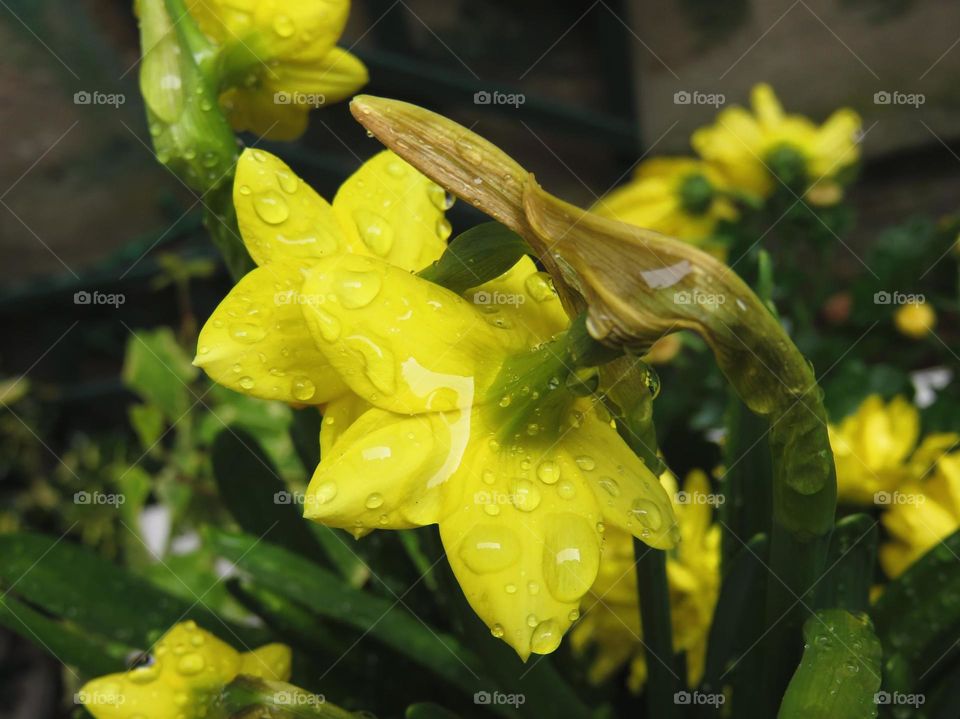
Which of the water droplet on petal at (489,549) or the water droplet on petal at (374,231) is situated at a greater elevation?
the water droplet on petal at (374,231)

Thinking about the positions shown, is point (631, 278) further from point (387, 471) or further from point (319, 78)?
point (319, 78)

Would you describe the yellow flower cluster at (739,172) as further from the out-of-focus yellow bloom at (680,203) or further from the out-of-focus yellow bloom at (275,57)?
the out-of-focus yellow bloom at (275,57)

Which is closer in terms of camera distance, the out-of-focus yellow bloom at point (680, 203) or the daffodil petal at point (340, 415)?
the daffodil petal at point (340, 415)

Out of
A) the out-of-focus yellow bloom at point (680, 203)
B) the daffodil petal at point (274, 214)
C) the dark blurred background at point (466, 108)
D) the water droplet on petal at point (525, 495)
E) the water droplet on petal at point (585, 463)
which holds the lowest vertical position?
the dark blurred background at point (466, 108)

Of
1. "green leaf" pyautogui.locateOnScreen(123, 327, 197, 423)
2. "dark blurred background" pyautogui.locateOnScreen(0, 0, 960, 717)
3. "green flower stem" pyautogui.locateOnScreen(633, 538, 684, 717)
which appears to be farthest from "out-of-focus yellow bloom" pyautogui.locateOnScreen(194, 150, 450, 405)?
"dark blurred background" pyautogui.locateOnScreen(0, 0, 960, 717)

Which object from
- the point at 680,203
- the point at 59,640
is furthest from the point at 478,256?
the point at 680,203

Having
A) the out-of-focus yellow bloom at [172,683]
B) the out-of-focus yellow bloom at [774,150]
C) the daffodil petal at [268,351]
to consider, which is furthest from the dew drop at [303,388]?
the out-of-focus yellow bloom at [774,150]
